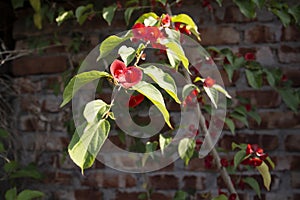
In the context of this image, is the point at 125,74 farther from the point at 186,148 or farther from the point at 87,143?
the point at 186,148

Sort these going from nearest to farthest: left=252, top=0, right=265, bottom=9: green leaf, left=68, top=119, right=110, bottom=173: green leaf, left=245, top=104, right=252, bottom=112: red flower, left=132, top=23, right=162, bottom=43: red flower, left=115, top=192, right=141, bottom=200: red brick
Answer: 1. left=68, top=119, right=110, bottom=173: green leaf
2. left=132, top=23, right=162, bottom=43: red flower
3. left=252, top=0, right=265, bottom=9: green leaf
4. left=245, top=104, right=252, bottom=112: red flower
5. left=115, top=192, right=141, bottom=200: red brick

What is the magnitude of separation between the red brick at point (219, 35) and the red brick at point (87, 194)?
24.3 inches

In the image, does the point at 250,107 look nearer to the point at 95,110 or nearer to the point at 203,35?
the point at 203,35

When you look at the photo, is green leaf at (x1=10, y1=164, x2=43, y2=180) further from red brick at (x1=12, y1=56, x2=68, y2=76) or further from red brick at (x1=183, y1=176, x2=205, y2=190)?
red brick at (x1=183, y1=176, x2=205, y2=190)

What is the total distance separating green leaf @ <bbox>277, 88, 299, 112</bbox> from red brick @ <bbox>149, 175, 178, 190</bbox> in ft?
1.41

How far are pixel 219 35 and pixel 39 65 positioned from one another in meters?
0.64

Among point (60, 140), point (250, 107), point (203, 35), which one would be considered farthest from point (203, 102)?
point (60, 140)

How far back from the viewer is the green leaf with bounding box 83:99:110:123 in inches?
27.4

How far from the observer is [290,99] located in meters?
1.34

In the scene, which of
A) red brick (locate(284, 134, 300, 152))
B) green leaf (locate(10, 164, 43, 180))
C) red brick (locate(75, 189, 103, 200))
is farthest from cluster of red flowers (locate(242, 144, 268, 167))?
green leaf (locate(10, 164, 43, 180))

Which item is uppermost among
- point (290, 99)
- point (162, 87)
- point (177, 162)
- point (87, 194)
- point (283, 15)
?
point (283, 15)

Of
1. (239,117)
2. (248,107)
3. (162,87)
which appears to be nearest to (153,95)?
(162,87)

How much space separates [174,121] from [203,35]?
0.30 meters

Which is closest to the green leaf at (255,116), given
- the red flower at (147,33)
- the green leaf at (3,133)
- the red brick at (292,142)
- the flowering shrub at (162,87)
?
the flowering shrub at (162,87)
